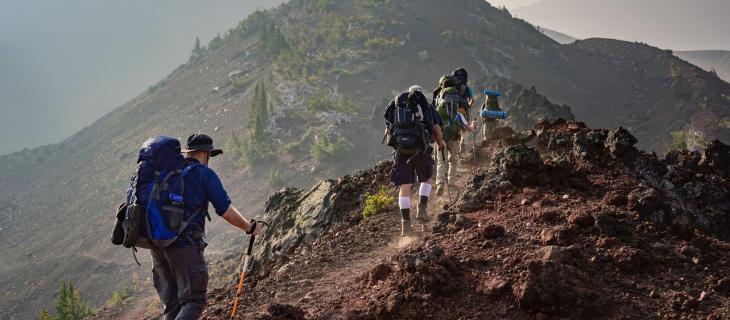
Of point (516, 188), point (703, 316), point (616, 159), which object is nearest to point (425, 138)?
point (516, 188)

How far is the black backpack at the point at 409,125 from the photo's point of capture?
8.26 metres

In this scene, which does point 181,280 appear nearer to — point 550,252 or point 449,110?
point 550,252

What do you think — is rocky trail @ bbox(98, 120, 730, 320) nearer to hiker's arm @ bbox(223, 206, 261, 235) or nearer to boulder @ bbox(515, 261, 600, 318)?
boulder @ bbox(515, 261, 600, 318)

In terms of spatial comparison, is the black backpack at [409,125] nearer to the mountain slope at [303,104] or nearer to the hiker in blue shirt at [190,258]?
the hiker in blue shirt at [190,258]

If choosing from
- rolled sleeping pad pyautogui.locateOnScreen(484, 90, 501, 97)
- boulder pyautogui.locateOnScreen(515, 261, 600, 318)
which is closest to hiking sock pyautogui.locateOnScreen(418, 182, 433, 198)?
boulder pyautogui.locateOnScreen(515, 261, 600, 318)

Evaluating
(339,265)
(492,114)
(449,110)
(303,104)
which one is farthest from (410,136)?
(303,104)

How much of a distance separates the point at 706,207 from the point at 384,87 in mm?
65163

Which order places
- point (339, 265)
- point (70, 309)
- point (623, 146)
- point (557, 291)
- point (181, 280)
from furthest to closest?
point (70, 309)
point (339, 265)
point (623, 146)
point (181, 280)
point (557, 291)

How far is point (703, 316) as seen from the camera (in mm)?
4551

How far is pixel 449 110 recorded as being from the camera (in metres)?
10.8

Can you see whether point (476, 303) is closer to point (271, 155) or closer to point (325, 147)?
point (325, 147)

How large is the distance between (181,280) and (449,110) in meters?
6.88

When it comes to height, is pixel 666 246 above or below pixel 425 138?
below

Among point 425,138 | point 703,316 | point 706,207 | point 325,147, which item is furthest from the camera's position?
point 325,147
